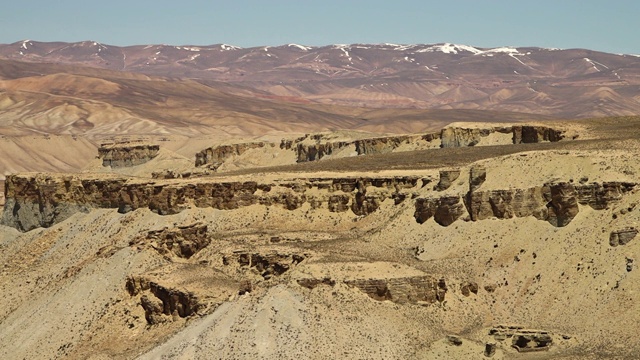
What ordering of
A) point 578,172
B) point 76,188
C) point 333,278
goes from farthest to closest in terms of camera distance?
1. point 76,188
2. point 578,172
3. point 333,278

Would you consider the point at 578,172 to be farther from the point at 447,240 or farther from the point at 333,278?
the point at 333,278

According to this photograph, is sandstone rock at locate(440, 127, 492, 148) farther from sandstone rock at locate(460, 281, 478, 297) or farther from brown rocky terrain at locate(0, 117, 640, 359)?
sandstone rock at locate(460, 281, 478, 297)

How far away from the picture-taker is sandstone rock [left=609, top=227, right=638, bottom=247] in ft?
169

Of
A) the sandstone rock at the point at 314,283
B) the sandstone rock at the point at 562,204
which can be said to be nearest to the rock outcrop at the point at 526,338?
the sandstone rock at the point at 314,283

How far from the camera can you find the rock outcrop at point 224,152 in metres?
131

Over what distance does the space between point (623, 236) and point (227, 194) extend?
88.0 ft

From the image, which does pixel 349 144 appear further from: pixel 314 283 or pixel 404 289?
pixel 314 283

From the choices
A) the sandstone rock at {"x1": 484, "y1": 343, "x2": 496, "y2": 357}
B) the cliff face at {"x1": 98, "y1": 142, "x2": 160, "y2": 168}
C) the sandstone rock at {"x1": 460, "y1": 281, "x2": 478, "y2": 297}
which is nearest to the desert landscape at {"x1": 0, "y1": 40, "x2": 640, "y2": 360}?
the sandstone rock at {"x1": 484, "y1": 343, "x2": 496, "y2": 357}

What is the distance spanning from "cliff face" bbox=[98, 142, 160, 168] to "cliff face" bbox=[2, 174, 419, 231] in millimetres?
63841

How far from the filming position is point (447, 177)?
6369 centimetres

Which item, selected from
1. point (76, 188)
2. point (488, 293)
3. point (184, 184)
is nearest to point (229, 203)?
point (184, 184)

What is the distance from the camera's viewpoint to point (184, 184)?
71375mm

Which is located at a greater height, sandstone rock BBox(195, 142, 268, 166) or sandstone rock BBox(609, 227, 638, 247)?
sandstone rock BBox(609, 227, 638, 247)

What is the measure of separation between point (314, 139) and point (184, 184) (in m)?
55.8
